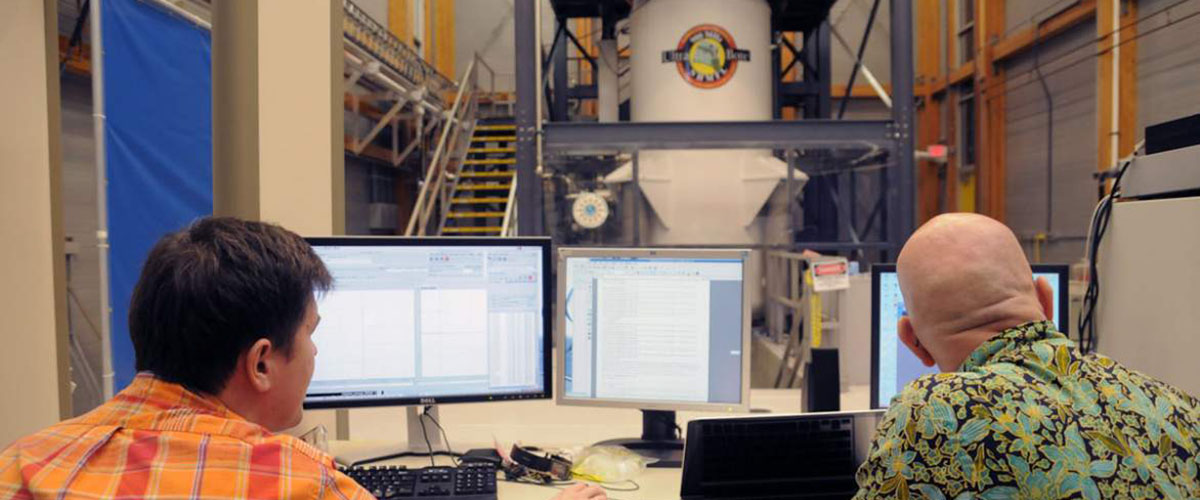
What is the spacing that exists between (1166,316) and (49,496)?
5.07ft

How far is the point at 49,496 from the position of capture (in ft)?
2.09

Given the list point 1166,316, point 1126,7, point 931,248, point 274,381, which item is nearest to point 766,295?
point 1126,7

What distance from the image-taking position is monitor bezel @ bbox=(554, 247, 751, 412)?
1.48 meters

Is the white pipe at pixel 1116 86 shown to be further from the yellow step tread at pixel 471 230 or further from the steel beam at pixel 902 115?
the yellow step tread at pixel 471 230

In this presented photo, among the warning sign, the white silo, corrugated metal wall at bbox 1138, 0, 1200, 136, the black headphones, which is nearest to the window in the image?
corrugated metal wall at bbox 1138, 0, 1200, 136

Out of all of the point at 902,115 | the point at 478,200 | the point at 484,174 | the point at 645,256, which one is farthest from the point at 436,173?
the point at 645,256

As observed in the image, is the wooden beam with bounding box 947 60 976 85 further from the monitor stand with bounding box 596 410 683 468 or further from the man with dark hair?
the man with dark hair

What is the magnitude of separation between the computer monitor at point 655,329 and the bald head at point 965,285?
0.56m

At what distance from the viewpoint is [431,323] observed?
4.79 ft

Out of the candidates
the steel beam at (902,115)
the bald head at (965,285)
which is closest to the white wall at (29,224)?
the bald head at (965,285)

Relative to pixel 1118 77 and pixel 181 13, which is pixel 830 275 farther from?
pixel 1118 77

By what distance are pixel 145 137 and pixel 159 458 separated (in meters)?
2.96

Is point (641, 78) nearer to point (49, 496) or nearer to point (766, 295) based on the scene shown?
point (766, 295)

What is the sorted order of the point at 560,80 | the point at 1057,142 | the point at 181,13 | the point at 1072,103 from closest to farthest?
the point at 181,13
the point at 560,80
the point at 1072,103
the point at 1057,142
